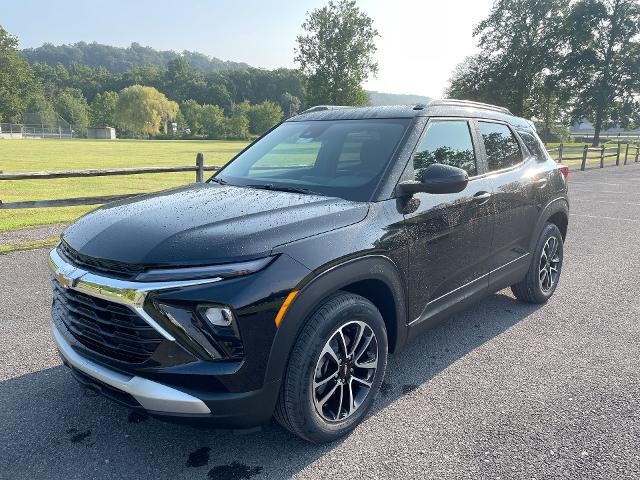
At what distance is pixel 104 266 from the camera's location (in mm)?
2219

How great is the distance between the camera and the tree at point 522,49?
53.2 m

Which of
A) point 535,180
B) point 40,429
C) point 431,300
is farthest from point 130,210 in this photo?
point 535,180

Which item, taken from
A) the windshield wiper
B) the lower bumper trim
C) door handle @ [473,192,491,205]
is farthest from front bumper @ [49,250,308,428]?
door handle @ [473,192,491,205]

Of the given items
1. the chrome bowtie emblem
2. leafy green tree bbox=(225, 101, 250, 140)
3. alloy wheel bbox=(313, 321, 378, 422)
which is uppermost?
leafy green tree bbox=(225, 101, 250, 140)

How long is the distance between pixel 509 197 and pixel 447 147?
2.65ft

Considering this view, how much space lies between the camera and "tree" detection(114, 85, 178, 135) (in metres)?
104

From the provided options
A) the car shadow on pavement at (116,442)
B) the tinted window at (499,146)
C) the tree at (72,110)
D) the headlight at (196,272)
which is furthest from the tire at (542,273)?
the tree at (72,110)

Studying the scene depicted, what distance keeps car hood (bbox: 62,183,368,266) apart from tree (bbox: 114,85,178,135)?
110 m

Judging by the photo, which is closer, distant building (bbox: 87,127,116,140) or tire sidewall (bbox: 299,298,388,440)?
tire sidewall (bbox: 299,298,388,440)

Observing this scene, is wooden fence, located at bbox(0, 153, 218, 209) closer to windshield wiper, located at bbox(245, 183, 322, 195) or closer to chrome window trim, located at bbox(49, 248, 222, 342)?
windshield wiper, located at bbox(245, 183, 322, 195)

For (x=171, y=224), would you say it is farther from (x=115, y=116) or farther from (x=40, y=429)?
(x=115, y=116)

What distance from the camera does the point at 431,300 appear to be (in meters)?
3.14

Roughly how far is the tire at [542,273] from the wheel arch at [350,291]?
2.10 metres

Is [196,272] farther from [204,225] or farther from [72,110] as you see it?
[72,110]
